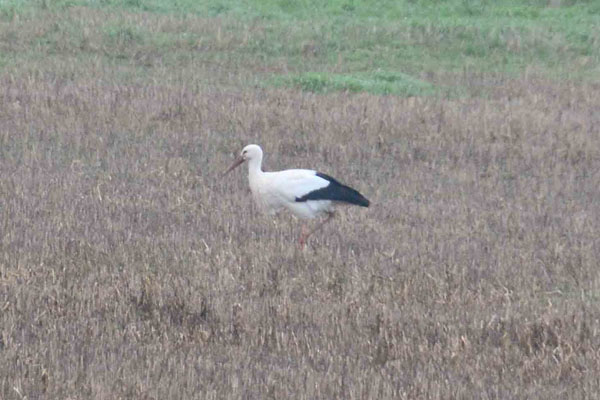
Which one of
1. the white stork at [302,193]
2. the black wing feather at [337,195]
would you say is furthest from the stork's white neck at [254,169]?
the black wing feather at [337,195]

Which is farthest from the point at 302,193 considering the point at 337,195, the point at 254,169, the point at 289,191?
the point at 254,169

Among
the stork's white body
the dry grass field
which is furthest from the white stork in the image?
the dry grass field

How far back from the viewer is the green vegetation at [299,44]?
17250 millimetres

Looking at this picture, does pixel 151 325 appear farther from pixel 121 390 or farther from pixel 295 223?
pixel 295 223

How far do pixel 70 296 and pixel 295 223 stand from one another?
3.35 metres

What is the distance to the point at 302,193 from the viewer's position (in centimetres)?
895

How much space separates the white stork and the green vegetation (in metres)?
6.56

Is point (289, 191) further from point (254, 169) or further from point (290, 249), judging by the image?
point (290, 249)

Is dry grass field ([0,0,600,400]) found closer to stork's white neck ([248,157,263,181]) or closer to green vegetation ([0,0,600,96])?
stork's white neck ([248,157,263,181])

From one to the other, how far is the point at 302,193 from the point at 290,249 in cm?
122

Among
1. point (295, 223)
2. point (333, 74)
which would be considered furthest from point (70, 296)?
point (333, 74)

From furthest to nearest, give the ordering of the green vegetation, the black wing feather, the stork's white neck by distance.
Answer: the green vegetation < the stork's white neck < the black wing feather

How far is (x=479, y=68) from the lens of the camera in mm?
18797

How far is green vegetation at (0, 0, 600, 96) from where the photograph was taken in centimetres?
1725
